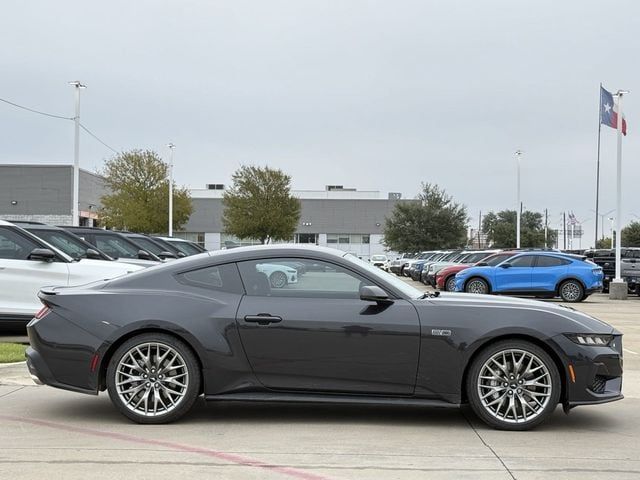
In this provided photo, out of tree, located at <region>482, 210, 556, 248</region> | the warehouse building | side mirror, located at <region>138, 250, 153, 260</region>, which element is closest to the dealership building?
the warehouse building

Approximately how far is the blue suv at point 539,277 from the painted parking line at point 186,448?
1899 centimetres

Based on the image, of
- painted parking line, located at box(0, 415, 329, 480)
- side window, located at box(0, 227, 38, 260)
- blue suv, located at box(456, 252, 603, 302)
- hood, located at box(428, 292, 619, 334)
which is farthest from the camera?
blue suv, located at box(456, 252, 603, 302)

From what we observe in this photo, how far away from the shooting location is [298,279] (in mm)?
6523

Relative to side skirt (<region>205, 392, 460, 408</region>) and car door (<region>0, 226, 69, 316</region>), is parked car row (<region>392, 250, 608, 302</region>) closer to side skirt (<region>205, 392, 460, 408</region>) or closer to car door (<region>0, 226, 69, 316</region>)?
car door (<region>0, 226, 69, 316</region>)

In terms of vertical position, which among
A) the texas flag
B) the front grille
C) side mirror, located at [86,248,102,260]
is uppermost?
the texas flag

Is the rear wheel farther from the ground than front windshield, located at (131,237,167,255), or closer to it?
closer to it

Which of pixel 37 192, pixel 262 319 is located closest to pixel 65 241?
pixel 262 319

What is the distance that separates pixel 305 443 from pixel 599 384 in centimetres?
250

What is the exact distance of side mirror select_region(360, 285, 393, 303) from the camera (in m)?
6.18

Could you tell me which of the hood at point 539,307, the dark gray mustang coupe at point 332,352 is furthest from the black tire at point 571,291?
the dark gray mustang coupe at point 332,352

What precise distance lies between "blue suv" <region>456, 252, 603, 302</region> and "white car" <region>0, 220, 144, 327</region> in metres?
15.4

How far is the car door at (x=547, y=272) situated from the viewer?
24.2 meters

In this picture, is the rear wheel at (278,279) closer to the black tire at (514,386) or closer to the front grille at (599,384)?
the black tire at (514,386)

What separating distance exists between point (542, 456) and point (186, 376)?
2.83 m
